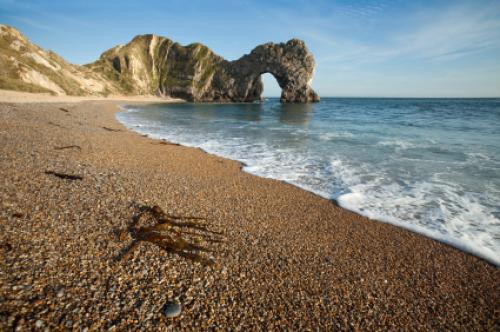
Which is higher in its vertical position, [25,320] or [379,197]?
[25,320]

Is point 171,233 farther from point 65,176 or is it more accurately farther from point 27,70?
point 27,70

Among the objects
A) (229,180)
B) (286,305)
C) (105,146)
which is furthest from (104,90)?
(286,305)

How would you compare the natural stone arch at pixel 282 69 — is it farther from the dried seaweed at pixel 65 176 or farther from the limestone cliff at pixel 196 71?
the dried seaweed at pixel 65 176

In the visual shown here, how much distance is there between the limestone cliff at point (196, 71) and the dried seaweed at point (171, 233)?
76.7 m

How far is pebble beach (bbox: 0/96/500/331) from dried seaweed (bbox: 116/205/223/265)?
0.02 m

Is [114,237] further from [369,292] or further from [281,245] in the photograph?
[369,292]

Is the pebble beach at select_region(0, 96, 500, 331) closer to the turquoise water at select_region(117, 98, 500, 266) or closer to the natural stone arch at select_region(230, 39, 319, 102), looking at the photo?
the turquoise water at select_region(117, 98, 500, 266)

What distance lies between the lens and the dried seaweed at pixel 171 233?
3.77 metres

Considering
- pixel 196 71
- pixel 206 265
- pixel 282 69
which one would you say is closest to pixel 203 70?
pixel 196 71

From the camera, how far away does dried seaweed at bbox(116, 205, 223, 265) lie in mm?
3770

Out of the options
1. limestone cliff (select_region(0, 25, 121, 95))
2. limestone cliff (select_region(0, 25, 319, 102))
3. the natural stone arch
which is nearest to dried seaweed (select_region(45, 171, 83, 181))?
limestone cliff (select_region(0, 25, 121, 95))

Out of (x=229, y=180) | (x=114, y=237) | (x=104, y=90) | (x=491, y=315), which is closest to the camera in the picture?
(x=491, y=315)

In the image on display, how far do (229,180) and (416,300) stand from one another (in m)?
5.69

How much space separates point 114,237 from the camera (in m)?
3.85
